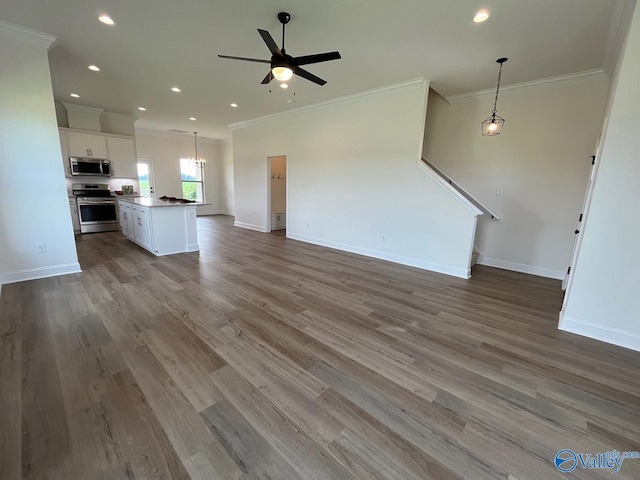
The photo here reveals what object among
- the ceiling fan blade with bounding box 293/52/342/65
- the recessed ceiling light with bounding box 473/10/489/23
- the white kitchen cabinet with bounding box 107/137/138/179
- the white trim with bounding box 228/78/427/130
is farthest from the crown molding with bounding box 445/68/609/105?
the white kitchen cabinet with bounding box 107/137/138/179

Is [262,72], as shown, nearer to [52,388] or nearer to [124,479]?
[52,388]

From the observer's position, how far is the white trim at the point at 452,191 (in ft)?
13.4

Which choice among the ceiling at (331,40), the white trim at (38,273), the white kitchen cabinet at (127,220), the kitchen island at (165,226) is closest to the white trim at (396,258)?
the kitchen island at (165,226)

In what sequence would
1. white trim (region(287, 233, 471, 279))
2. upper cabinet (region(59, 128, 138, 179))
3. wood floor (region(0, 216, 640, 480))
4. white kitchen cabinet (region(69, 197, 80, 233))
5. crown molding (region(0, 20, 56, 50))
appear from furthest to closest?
white kitchen cabinet (region(69, 197, 80, 233)) → upper cabinet (region(59, 128, 138, 179)) → white trim (region(287, 233, 471, 279)) → crown molding (region(0, 20, 56, 50)) → wood floor (region(0, 216, 640, 480))

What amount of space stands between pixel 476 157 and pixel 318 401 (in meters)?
5.07

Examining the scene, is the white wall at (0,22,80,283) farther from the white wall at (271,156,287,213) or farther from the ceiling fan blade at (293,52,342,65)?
the white wall at (271,156,287,213)

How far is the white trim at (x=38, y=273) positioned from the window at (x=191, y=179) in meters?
7.01

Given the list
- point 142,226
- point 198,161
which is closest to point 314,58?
point 142,226

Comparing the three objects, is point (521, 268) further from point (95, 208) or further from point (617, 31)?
point (95, 208)

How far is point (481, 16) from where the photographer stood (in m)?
2.63

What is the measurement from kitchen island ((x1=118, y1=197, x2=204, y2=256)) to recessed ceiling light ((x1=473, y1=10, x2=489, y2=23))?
494 centimetres

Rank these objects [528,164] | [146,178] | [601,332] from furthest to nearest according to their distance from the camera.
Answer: [146,178]
[528,164]
[601,332]

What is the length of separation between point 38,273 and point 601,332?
22.3 feet

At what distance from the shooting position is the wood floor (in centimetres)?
138
